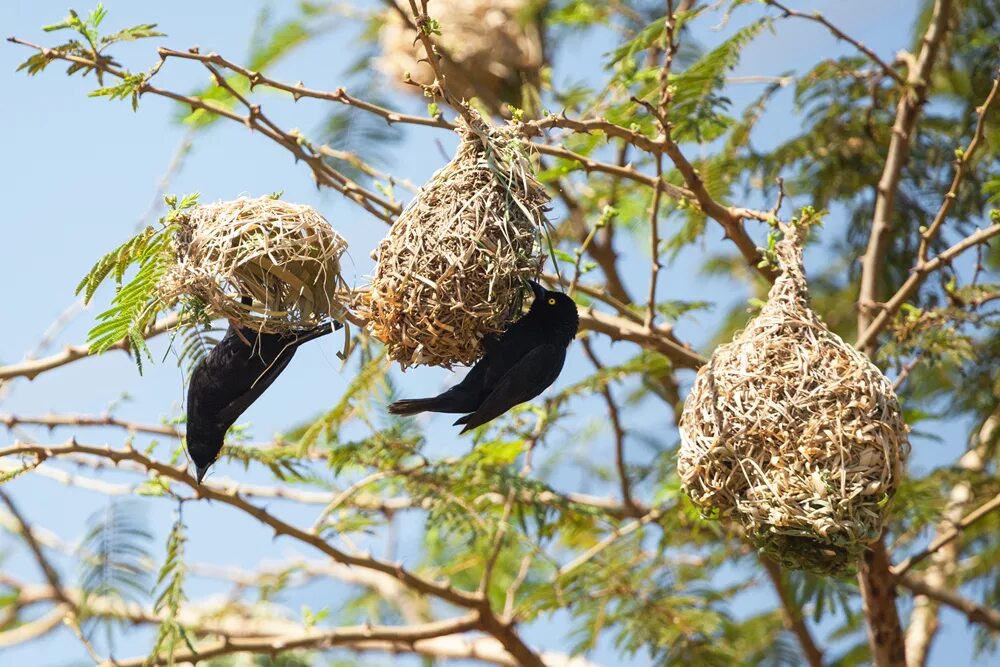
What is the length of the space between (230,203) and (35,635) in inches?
211

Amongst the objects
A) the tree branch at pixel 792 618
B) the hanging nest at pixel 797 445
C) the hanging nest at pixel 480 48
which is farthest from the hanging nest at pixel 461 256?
the hanging nest at pixel 480 48

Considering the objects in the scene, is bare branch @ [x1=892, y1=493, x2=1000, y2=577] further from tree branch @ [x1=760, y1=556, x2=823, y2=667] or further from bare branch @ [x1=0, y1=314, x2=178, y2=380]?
bare branch @ [x1=0, y1=314, x2=178, y2=380]

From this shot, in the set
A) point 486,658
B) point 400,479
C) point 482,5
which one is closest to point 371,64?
point 482,5

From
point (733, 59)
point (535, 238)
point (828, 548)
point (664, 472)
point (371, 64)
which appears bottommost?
point (828, 548)

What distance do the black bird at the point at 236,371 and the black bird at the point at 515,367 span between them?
11.9 inches

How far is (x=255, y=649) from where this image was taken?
165 inches

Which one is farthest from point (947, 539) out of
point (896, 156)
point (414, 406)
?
point (414, 406)

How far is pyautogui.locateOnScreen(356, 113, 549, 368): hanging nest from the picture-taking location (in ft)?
9.36

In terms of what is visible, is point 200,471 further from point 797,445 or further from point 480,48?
point 480,48

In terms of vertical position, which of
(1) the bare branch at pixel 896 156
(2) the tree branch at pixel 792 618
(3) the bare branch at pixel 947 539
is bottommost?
(3) the bare branch at pixel 947 539

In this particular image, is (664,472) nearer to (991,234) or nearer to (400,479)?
(400,479)

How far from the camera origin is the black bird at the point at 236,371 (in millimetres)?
3002

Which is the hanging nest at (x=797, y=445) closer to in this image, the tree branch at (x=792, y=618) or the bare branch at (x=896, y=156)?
the bare branch at (x=896, y=156)

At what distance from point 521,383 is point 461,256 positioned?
1.34ft
